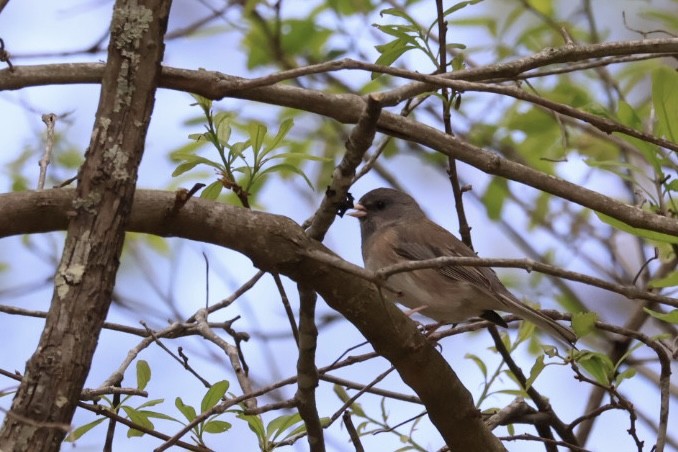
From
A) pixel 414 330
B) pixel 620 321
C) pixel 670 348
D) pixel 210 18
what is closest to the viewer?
pixel 414 330

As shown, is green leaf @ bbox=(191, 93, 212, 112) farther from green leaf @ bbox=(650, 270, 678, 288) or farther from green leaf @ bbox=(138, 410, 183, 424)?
green leaf @ bbox=(650, 270, 678, 288)

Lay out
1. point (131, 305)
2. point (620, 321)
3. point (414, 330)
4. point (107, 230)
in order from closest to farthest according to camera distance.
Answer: point (107, 230), point (414, 330), point (131, 305), point (620, 321)

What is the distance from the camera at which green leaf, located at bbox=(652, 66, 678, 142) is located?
187 cm

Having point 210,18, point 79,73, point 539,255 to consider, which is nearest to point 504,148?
point 539,255

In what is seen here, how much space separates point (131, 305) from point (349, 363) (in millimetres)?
1823

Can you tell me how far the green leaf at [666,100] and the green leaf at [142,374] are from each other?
121 cm

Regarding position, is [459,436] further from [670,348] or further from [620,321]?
[620,321]

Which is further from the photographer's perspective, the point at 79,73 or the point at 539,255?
the point at 539,255

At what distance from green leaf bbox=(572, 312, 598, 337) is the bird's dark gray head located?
143 cm

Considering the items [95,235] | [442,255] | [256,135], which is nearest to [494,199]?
[442,255]

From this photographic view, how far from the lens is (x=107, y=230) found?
1.28 meters

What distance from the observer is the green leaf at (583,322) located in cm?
175

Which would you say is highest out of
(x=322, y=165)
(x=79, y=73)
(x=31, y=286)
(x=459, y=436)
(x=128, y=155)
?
(x=322, y=165)

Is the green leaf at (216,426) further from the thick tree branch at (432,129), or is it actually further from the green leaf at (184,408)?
the thick tree branch at (432,129)
